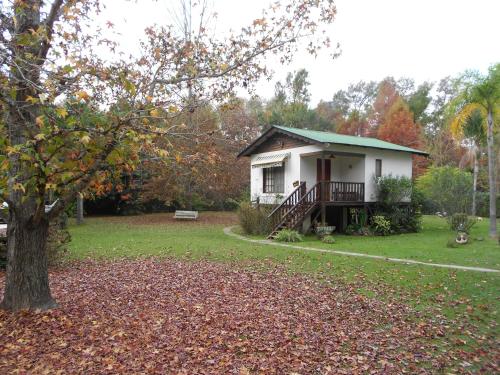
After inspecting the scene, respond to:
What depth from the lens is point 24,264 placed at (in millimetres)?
5426

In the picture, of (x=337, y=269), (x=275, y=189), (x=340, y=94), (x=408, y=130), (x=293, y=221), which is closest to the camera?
(x=337, y=269)

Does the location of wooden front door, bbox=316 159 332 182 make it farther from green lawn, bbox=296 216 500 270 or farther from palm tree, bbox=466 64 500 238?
palm tree, bbox=466 64 500 238

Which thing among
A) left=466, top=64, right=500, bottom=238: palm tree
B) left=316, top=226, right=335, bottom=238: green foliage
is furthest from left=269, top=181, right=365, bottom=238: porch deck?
left=466, top=64, right=500, bottom=238: palm tree

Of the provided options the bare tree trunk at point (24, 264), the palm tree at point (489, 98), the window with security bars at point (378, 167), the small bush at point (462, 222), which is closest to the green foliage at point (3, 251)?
the bare tree trunk at point (24, 264)

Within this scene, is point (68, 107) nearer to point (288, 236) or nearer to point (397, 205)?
point (288, 236)

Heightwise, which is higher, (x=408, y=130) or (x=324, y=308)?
(x=408, y=130)

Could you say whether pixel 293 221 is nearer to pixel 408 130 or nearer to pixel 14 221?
pixel 14 221

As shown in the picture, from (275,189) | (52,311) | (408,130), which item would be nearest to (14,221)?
(52,311)

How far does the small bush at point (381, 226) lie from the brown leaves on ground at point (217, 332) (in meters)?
10.3

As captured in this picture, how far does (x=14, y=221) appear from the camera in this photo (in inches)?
217

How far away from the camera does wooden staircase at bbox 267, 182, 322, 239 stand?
51.1 feet

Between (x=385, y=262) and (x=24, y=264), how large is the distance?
8.04m

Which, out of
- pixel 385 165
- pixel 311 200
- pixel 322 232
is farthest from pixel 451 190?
pixel 322 232

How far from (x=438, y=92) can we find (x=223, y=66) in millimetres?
43380
